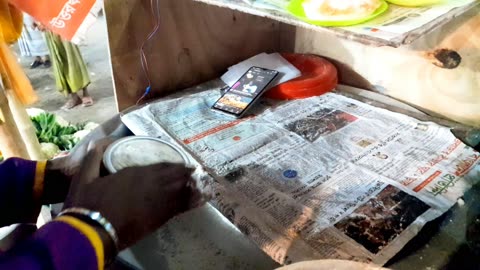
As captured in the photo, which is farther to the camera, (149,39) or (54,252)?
(149,39)

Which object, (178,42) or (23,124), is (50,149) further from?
(178,42)

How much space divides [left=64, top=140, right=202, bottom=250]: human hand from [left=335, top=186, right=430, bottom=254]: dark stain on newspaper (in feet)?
0.68

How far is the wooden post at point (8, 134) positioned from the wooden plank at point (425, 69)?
29.2 inches

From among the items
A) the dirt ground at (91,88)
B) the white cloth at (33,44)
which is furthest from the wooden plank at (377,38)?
the white cloth at (33,44)

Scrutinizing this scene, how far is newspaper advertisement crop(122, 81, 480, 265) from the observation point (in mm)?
572

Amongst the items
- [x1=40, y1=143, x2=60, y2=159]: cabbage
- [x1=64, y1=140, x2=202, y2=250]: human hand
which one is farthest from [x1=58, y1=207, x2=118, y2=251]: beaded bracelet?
[x1=40, y1=143, x2=60, y2=159]: cabbage

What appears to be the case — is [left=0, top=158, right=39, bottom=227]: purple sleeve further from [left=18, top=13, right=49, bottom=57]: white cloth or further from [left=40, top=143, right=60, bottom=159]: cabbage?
[left=18, top=13, right=49, bottom=57]: white cloth

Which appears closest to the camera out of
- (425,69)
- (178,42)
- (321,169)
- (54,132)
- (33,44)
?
(321,169)

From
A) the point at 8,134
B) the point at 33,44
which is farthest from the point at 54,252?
the point at 33,44

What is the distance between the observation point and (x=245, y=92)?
90 cm

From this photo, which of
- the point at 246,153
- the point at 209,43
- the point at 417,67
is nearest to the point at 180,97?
the point at 209,43

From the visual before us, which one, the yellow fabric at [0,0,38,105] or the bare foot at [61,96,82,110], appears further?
the bare foot at [61,96,82,110]

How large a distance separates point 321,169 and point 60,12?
54 cm

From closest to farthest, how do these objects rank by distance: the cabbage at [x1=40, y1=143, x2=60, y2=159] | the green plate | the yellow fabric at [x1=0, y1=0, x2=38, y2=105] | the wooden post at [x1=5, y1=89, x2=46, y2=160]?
the green plate
the yellow fabric at [x1=0, y1=0, x2=38, y2=105]
the wooden post at [x1=5, y1=89, x2=46, y2=160]
the cabbage at [x1=40, y1=143, x2=60, y2=159]
